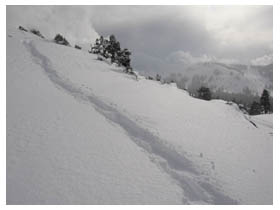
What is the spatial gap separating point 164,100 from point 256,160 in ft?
28.9

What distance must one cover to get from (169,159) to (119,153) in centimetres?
243

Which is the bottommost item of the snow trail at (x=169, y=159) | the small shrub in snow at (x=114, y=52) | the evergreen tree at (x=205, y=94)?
the snow trail at (x=169, y=159)

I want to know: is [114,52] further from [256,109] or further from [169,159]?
[256,109]

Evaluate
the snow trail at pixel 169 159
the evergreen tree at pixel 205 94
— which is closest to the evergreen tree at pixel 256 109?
the evergreen tree at pixel 205 94

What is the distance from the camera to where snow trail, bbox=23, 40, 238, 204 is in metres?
7.08

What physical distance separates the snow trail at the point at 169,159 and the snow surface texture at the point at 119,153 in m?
0.04

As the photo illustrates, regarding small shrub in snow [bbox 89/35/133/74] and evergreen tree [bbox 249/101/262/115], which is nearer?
small shrub in snow [bbox 89/35/133/74]

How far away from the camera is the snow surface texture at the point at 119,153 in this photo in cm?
613

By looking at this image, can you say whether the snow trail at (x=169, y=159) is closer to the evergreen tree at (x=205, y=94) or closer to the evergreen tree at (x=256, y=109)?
the evergreen tree at (x=205, y=94)

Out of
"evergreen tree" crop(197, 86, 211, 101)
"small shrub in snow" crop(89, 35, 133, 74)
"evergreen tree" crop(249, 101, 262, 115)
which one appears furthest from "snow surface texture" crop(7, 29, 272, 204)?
"evergreen tree" crop(249, 101, 262, 115)

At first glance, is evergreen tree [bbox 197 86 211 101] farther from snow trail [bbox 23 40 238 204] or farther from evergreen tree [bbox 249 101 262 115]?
snow trail [bbox 23 40 238 204]

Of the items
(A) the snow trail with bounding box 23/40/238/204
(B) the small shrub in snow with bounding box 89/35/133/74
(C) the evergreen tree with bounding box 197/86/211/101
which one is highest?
(B) the small shrub in snow with bounding box 89/35/133/74

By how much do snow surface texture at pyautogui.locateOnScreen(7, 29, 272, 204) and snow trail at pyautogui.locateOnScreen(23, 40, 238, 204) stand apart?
0.04 metres

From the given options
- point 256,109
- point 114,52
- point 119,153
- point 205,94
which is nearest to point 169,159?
point 119,153
